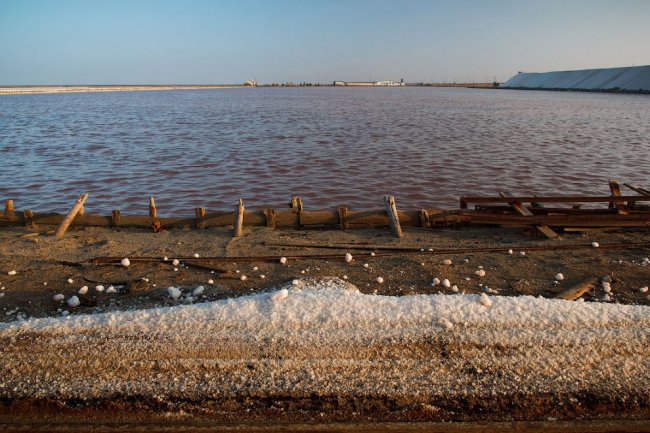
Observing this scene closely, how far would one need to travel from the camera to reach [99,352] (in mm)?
4871

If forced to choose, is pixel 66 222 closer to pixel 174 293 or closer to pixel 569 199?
pixel 174 293

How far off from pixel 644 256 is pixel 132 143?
973 inches

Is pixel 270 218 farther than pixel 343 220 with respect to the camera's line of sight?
Yes

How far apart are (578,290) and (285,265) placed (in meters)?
4.21

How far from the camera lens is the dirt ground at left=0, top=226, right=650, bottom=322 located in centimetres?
651

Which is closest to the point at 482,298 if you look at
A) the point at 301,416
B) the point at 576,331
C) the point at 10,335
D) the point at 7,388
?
the point at 576,331

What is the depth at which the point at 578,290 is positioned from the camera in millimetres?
6371

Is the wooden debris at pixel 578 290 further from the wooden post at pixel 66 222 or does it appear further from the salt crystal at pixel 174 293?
the wooden post at pixel 66 222

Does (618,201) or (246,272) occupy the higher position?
(618,201)

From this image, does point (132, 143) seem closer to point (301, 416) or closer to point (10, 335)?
point (10, 335)

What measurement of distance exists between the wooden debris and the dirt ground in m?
0.12

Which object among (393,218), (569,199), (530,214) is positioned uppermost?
(569,199)

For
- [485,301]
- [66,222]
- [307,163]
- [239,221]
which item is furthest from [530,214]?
[307,163]

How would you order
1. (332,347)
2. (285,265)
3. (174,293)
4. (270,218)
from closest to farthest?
1. (332,347)
2. (174,293)
3. (285,265)
4. (270,218)
